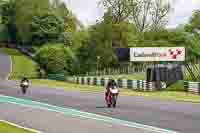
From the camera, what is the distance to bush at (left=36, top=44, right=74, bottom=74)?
74.2m

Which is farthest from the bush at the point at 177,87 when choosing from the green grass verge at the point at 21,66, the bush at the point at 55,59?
the green grass verge at the point at 21,66

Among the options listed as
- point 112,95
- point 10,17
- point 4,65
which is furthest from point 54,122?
point 10,17

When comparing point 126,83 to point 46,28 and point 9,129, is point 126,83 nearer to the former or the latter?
point 9,129

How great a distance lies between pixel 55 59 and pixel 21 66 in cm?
1439

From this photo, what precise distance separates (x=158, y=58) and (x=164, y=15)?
4530 centimetres

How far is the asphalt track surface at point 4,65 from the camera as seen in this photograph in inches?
2982

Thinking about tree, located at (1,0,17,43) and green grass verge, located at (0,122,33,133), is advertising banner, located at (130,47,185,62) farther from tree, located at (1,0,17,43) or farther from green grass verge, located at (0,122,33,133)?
tree, located at (1,0,17,43)

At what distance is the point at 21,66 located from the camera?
8750 cm

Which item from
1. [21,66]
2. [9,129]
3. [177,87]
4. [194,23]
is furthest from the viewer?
[194,23]

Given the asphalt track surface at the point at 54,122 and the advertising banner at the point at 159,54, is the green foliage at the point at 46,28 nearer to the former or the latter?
the advertising banner at the point at 159,54

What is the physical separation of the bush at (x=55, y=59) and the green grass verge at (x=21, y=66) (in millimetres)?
2057

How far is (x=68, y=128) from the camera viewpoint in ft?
58.9

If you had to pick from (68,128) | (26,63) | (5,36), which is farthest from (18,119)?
(5,36)

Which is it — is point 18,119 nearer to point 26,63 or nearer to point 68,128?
point 68,128
